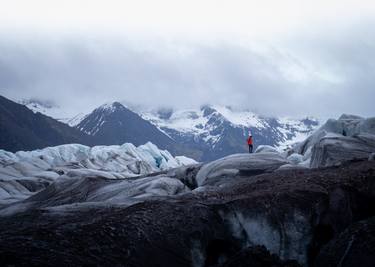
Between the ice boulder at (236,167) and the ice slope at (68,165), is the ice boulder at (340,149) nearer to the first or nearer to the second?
the ice boulder at (236,167)

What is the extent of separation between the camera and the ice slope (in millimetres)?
47000

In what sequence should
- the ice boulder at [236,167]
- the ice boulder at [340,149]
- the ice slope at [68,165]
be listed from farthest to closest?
the ice slope at [68,165]
the ice boulder at [236,167]
the ice boulder at [340,149]

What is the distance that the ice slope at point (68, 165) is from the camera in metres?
47.0

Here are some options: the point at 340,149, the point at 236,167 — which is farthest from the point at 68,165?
the point at 340,149

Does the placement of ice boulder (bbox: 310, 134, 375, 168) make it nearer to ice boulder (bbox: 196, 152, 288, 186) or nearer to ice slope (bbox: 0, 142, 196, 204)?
ice boulder (bbox: 196, 152, 288, 186)

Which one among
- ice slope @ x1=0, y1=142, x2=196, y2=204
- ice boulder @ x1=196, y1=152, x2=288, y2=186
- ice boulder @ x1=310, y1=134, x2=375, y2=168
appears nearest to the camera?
ice boulder @ x1=310, y1=134, x2=375, y2=168

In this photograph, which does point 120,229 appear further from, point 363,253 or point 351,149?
point 351,149

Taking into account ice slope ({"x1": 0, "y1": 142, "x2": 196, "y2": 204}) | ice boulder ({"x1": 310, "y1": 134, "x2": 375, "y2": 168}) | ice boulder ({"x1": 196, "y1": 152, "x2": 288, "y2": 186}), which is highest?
ice boulder ({"x1": 310, "y1": 134, "x2": 375, "y2": 168})

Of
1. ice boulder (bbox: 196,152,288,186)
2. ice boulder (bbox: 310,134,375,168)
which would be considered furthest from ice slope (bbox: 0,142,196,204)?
ice boulder (bbox: 310,134,375,168)

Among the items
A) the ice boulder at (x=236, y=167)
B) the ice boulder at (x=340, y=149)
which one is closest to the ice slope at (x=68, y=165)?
the ice boulder at (x=236, y=167)

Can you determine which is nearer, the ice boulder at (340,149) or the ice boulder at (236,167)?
the ice boulder at (340,149)

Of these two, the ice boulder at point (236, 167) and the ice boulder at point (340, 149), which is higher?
the ice boulder at point (340, 149)

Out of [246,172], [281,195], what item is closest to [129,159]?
[246,172]

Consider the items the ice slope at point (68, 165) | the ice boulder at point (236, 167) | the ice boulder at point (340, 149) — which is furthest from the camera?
the ice slope at point (68, 165)
